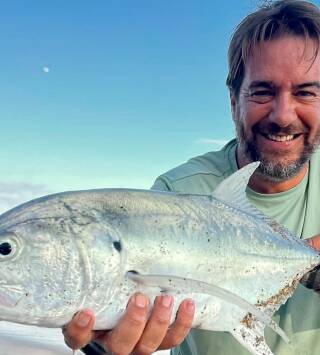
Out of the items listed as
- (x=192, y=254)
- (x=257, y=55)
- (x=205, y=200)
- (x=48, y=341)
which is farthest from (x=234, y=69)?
(x=48, y=341)

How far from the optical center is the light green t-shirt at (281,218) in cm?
436

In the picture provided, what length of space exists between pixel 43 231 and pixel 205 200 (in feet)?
3.40

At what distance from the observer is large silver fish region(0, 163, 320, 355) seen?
9.65ft

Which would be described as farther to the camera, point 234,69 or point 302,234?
point 234,69

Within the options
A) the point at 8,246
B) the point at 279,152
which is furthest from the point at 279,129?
the point at 8,246

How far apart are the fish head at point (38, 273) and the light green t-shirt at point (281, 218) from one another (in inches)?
69.0

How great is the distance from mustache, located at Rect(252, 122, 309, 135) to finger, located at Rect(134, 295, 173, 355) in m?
2.11

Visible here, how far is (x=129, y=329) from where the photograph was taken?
10.6ft

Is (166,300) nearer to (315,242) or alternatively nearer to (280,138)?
(315,242)

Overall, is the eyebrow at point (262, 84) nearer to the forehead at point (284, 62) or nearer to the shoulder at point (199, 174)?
the forehead at point (284, 62)

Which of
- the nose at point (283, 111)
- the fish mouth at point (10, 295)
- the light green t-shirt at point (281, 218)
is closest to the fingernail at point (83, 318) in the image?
the fish mouth at point (10, 295)

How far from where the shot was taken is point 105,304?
119 inches

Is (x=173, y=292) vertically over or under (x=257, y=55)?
under

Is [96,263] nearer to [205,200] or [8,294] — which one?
[8,294]
